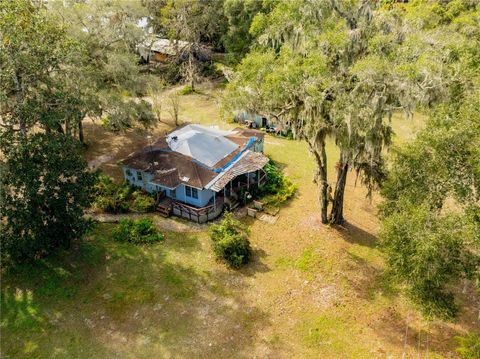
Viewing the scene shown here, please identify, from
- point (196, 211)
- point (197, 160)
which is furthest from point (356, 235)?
point (197, 160)

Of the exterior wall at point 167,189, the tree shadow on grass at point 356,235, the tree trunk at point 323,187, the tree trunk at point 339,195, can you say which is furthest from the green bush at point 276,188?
the tree shadow on grass at point 356,235

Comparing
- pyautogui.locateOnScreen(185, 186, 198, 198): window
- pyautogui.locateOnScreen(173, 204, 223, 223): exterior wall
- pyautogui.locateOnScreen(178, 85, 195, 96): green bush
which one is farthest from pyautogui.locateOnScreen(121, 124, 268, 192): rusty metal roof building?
pyautogui.locateOnScreen(178, 85, 195, 96): green bush

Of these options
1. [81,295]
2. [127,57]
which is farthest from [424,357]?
[127,57]

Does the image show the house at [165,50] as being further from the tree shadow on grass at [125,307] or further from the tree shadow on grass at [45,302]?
the tree shadow on grass at [125,307]

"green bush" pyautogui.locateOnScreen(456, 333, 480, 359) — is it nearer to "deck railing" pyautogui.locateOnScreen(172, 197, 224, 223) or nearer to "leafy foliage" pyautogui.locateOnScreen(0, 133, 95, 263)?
"deck railing" pyautogui.locateOnScreen(172, 197, 224, 223)

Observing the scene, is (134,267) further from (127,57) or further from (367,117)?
(127,57)

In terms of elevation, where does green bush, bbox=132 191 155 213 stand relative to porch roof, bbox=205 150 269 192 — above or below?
below

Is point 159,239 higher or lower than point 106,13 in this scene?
lower
